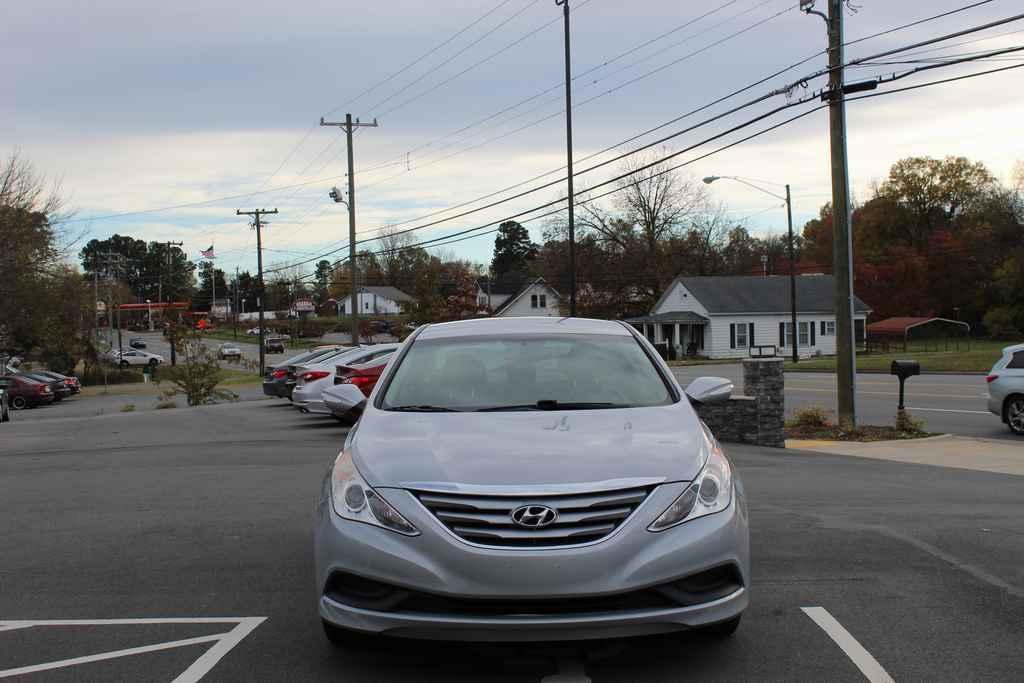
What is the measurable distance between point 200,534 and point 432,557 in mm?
4293

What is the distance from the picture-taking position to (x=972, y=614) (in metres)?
5.11

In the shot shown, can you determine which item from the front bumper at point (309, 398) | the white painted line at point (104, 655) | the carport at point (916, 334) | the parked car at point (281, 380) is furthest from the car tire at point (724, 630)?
the carport at point (916, 334)

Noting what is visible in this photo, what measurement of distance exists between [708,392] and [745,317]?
59.2 meters

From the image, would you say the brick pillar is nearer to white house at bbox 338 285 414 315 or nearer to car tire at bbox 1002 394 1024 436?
car tire at bbox 1002 394 1024 436

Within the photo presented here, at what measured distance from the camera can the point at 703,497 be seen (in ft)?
13.6

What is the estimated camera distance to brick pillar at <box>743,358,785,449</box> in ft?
49.4

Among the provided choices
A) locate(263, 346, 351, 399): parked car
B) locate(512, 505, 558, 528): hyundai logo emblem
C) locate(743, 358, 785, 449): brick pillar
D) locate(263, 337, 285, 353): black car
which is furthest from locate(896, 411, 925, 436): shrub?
locate(263, 337, 285, 353): black car

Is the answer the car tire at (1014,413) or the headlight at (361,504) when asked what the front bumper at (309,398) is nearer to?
the car tire at (1014,413)

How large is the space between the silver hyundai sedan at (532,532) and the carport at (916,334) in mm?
57555

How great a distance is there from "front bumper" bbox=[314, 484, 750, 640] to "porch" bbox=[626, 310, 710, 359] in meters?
58.6

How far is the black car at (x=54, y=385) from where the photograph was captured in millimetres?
43844

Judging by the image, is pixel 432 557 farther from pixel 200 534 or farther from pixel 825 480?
pixel 825 480

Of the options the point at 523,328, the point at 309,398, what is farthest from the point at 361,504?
the point at 309,398

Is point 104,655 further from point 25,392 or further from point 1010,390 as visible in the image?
point 25,392
